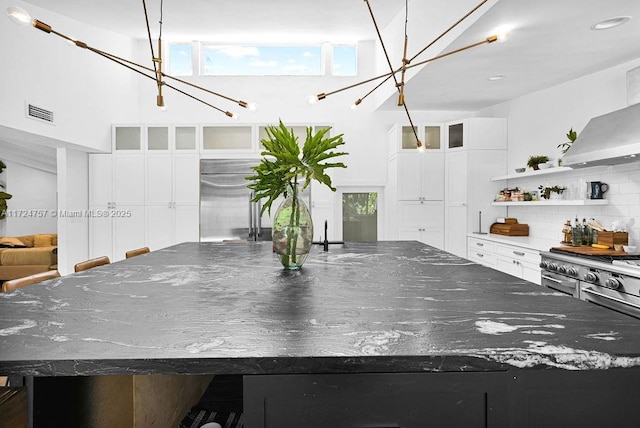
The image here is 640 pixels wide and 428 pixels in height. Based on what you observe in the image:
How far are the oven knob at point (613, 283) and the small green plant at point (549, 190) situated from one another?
1938mm

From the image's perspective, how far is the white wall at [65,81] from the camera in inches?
179

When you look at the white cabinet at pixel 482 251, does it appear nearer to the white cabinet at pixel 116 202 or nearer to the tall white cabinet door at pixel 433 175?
the tall white cabinet door at pixel 433 175

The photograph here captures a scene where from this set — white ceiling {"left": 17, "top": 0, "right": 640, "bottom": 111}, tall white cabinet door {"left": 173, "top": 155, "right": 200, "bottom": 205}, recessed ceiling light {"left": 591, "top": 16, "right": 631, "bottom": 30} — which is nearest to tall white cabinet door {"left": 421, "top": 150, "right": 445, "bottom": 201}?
white ceiling {"left": 17, "top": 0, "right": 640, "bottom": 111}

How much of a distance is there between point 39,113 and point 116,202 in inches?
69.2

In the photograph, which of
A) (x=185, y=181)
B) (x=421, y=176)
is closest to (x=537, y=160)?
(x=421, y=176)

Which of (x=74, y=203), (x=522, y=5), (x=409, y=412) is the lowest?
(x=409, y=412)

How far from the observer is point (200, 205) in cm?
621

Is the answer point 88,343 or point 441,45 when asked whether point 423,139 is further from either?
point 88,343

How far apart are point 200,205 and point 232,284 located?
4733 millimetres

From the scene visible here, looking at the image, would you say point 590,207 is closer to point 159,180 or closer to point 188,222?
point 188,222

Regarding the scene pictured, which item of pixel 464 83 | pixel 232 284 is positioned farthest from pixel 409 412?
pixel 464 83

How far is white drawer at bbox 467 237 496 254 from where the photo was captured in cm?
502

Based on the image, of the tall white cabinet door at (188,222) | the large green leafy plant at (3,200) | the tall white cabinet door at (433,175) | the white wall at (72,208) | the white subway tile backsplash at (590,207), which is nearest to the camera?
the white subway tile backsplash at (590,207)

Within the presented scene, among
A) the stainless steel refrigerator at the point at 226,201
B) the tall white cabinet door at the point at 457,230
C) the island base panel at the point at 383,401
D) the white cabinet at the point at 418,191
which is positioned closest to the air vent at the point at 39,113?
the stainless steel refrigerator at the point at 226,201
